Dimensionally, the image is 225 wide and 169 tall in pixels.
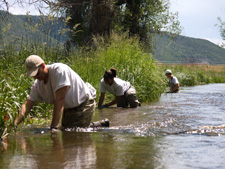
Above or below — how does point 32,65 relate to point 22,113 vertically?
above

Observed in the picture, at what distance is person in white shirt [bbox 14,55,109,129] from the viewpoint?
5.38 metres

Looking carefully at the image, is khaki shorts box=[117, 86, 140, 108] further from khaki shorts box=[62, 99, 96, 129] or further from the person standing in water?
the person standing in water

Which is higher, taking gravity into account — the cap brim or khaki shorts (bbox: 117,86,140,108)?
the cap brim

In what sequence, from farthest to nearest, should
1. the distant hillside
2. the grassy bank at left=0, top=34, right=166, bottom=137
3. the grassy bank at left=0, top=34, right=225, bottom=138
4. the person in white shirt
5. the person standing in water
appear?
the distant hillside < the person standing in water < the grassy bank at left=0, top=34, right=225, bottom=138 < the grassy bank at left=0, top=34, right=166, bottom=137 < the person in white shirt

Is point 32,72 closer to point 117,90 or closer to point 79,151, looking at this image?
point 79,151

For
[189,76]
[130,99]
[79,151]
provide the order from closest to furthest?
[79,151] < [130,99] < [189,76]

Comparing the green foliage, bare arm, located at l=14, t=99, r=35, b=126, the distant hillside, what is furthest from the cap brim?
the distant hillside

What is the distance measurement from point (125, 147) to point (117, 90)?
435 cm

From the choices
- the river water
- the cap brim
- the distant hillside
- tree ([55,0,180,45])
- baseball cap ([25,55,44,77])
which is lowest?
the river water

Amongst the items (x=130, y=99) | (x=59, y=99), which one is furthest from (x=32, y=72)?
(x=130, y=99)

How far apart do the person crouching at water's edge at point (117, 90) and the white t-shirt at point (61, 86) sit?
9.45ft

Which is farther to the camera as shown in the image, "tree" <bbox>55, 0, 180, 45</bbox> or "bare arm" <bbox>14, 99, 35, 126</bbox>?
"tree" <bbox>55, 0, 180, 45</bbox>

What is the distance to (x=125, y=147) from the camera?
5.05 m

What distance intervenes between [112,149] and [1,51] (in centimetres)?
487
